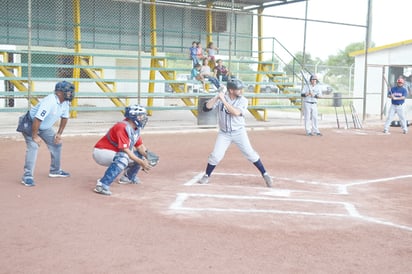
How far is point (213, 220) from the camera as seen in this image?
19.1 ft

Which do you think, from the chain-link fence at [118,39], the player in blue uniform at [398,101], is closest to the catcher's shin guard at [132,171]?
the chain-link fence at [118,39]

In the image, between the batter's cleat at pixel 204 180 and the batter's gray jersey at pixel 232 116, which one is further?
the batter's cleat at pixel 204 180

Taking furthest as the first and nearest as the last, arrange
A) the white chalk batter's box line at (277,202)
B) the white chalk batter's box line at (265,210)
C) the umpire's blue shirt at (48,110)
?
1. the umpire's blue shirt at (48,110)
2. the white chalk batter's box line at (277,202)
3. the white chalk batter's box line at (265,210)

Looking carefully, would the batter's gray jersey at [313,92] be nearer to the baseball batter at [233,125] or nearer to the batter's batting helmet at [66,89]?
the baseball batter at [233,125]

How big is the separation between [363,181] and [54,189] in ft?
16.2

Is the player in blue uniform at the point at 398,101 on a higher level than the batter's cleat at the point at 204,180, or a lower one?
higher

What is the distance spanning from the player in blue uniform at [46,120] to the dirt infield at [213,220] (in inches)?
13.7

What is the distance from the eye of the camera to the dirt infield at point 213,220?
4.43 m

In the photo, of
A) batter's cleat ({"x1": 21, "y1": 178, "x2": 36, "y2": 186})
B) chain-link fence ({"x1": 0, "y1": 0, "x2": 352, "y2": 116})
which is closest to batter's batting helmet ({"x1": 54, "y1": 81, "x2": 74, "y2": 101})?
batter's cleat ({"x1": 21, "y1": 178, "x2": 36, "y2": 186})

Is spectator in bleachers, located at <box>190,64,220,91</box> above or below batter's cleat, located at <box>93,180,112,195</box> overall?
above

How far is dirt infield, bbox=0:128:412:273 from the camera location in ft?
14.5

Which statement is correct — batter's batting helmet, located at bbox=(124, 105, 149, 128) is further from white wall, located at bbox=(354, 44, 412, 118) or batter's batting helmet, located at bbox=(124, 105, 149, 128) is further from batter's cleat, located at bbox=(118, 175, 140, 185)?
white wall, located at bbox=(354, 44, 412, 118)

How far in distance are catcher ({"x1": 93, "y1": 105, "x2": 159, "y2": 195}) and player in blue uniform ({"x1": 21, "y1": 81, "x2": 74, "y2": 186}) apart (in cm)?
85

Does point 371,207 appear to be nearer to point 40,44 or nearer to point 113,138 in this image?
point 113,138
